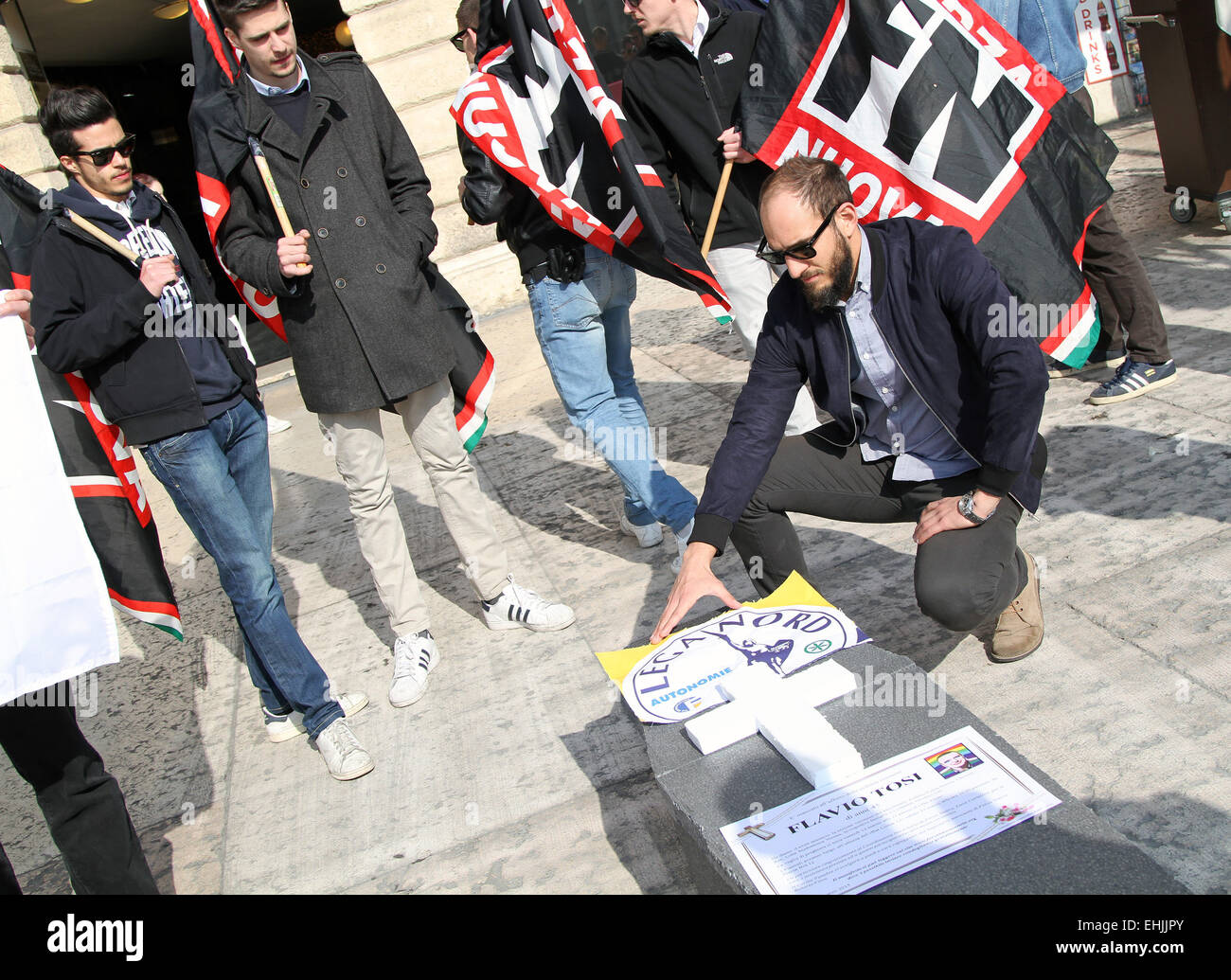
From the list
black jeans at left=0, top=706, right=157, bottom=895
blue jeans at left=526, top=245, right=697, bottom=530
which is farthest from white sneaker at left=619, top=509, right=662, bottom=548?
black jeans at left=0, top=706, right=157, bottom=895

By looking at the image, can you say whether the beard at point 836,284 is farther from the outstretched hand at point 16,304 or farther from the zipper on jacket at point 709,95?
the outstretched hand at point 16,304

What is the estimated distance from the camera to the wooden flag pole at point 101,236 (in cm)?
301

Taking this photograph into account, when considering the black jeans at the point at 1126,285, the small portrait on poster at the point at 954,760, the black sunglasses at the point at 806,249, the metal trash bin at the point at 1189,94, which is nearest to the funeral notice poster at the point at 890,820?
the small portrait on poster at the point at 954,760

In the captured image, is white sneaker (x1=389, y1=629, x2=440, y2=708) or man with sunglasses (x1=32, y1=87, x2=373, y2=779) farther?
white sneaker (x1=389, y1=629, x2=440, y2=708)

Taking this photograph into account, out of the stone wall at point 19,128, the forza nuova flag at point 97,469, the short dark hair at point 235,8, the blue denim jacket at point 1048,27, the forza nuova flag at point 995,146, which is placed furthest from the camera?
the stone wall at point 19,128

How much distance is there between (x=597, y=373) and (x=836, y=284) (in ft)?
4.47

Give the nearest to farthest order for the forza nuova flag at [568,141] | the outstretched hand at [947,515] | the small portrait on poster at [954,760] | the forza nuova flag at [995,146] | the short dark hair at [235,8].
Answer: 1. the small portrait on poster at [954,760]
2. the outstretched hand at [947,515]
3. the short dark hair at [235,8]
4. the forza nuova flag at [995,146]
5. the forza nuova flag at [568,141]

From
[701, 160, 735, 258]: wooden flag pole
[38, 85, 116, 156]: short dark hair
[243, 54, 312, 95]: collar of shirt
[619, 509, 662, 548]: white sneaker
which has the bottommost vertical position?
[619, 509, 662, 548]: white sneaker

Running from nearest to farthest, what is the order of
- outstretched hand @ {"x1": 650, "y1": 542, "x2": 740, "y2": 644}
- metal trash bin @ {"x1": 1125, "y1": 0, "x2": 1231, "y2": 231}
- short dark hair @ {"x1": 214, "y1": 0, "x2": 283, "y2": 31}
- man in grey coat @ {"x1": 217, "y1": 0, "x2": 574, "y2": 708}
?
outstretched hand @ {"x1": 650, "y1": 542, "x2": 740, "y2": 644}
short dark hair @ {"x1": 214, "y1": 0, "x2": 283, "y2": 31}
man in grey coat @ {"x1": 217, "y1": 0, "x2": 574, "y2": 708}
metal trash bin @ {"x1": 1125, "y1": 0, "x2": 1231, "y2": 231}

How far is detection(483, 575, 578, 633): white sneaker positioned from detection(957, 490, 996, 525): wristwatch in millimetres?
1629

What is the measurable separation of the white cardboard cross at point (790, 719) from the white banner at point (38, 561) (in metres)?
1.68

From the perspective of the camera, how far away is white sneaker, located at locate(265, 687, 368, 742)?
12.1 feet

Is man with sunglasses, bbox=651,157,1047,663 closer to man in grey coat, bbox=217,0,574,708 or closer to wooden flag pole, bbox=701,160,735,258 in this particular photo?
wooden flag pole, bbox=701,160,735,258
